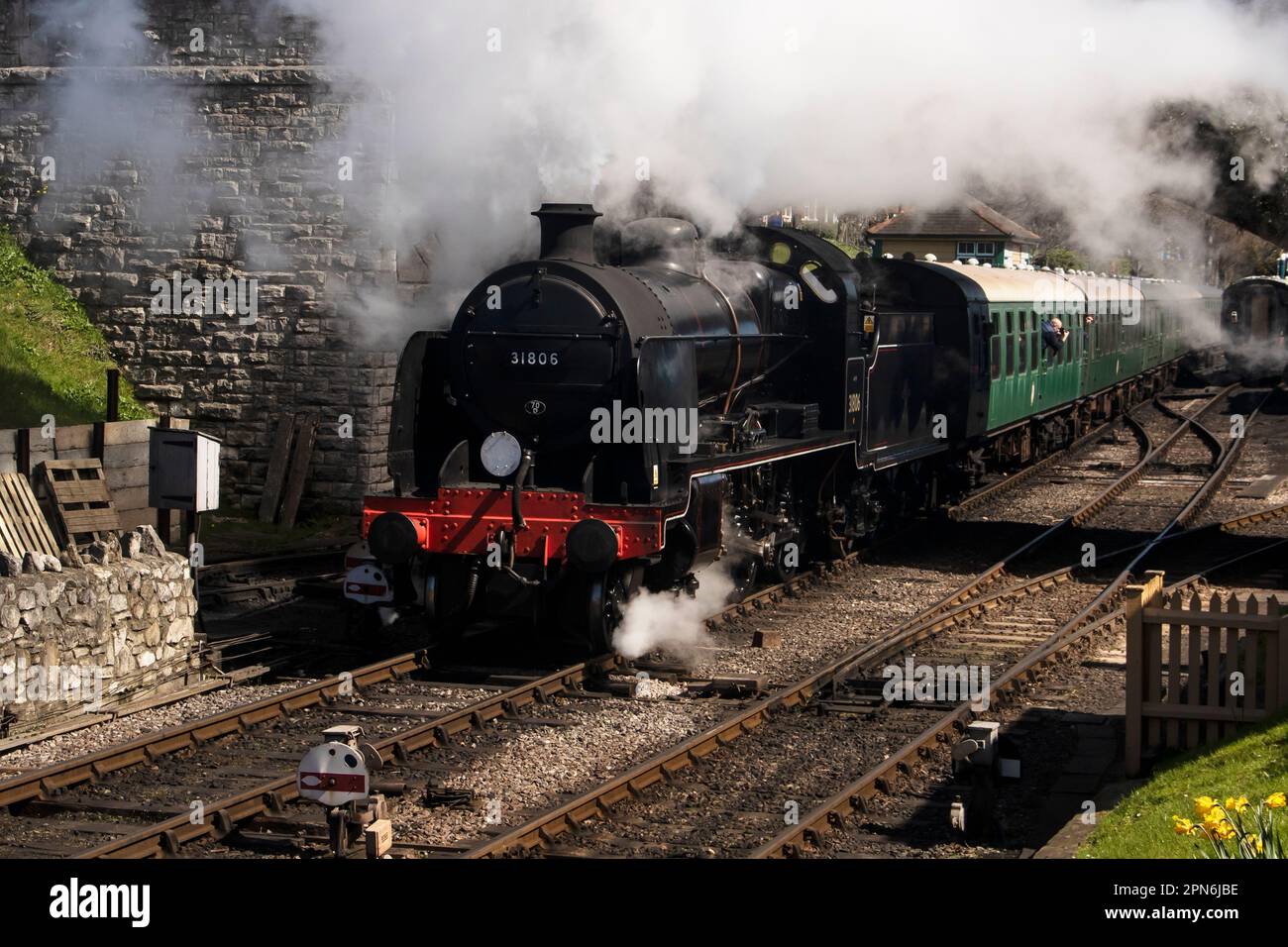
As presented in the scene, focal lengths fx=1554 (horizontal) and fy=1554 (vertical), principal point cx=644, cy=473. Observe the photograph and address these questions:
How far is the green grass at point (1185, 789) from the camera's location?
19.4ft

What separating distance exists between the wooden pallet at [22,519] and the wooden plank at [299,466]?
445cm

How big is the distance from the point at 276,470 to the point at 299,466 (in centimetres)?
25

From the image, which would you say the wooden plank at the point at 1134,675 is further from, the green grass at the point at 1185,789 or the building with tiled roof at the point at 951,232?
the building with tiled roof at the point at 951,232

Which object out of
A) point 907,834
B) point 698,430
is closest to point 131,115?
point 698,430

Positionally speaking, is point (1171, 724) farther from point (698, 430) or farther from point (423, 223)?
point (423, 223)

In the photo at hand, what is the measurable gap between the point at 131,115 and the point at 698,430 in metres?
8.85

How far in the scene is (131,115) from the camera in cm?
1644

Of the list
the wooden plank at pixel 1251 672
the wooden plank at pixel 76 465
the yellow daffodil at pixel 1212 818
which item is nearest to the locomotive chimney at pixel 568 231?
the wooden plank at pixel 1251 672

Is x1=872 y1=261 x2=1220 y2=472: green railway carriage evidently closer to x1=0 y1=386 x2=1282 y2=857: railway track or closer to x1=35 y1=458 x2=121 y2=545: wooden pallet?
x1=0 y1=386 x2=1282 y2=857: railway track

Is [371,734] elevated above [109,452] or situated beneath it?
situated beneath

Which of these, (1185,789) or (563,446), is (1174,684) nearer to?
(1185,789)

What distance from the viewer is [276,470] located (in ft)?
52.1

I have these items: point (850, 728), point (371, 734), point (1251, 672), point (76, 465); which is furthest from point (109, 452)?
point (1251, 672)

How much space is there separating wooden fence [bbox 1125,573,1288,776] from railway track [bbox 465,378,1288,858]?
108 centimetres
